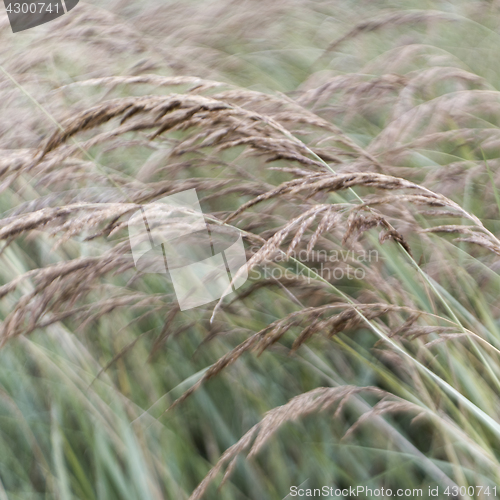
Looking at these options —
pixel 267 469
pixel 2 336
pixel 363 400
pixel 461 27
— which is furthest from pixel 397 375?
pixel 461 27

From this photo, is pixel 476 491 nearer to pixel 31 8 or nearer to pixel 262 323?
pixel 262 323

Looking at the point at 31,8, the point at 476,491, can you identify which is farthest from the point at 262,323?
the point at 31,8

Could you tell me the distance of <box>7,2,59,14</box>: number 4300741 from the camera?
6.26 ft

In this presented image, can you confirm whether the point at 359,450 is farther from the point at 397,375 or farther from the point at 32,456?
the point at 32,456

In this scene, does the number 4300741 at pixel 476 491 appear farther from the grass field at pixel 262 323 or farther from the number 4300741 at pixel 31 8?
the number 4300741 at pixel 31 8

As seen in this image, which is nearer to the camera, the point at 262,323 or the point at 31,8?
the point at 262,323

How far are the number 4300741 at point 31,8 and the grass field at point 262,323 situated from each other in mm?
664

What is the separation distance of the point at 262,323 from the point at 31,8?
6.29 feet

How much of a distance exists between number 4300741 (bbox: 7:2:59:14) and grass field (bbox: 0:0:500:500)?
66cm

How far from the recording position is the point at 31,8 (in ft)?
6.72

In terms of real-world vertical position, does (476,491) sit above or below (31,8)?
below

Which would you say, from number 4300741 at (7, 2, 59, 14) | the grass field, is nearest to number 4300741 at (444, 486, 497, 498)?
the grass field

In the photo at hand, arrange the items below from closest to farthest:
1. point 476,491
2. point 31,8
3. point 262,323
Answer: point 476,491
point 262,323
point 31,8

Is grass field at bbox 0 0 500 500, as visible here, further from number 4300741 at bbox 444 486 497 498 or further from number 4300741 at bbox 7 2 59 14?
number 4300741 at bbox 7 2 59 14
